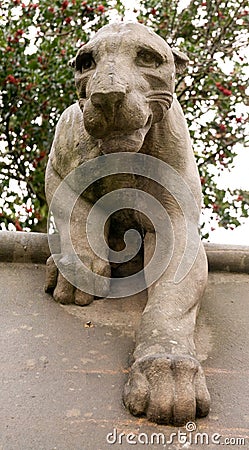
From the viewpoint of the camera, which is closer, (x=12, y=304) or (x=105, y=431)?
(x=105, y=431)

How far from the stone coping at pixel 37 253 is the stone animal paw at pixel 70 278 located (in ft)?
1.39

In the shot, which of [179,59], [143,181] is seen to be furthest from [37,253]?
[179,59]

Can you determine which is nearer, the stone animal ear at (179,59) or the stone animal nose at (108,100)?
the stone animal nose at (108,100)

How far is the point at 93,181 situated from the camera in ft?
6.01

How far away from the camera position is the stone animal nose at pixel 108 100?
138cm

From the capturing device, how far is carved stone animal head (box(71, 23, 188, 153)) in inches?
55.7

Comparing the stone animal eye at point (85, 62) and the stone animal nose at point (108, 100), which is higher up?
the stone animal eye at point (85, 62)

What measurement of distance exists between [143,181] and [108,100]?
475mm

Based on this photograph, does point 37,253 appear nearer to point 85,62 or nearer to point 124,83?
point 85,62

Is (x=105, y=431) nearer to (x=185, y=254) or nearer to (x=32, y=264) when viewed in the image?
(x=185, y=254)

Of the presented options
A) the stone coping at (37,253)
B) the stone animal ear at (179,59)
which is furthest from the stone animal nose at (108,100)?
the stone coping at (37,253)

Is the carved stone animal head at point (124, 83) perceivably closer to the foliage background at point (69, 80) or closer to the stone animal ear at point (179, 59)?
the stone animal ear at point (179, 59)

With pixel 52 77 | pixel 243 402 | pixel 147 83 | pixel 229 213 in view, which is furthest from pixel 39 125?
pixel 243 402

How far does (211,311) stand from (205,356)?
1.21 feet
